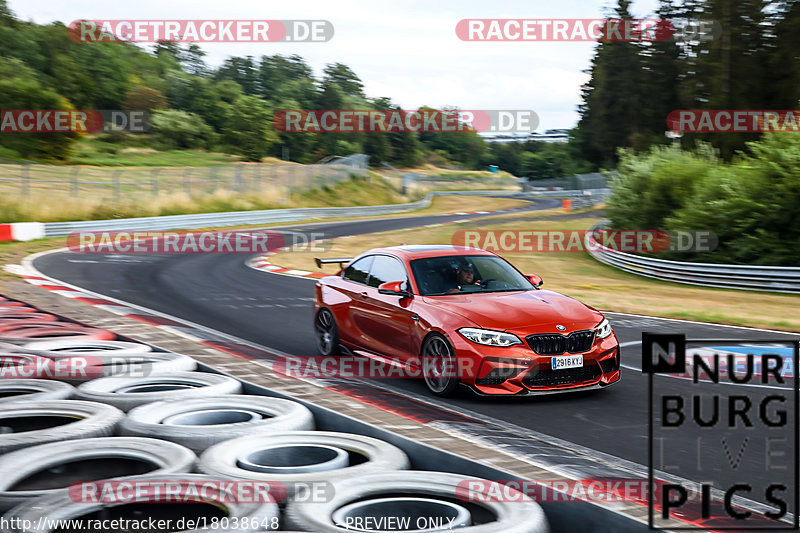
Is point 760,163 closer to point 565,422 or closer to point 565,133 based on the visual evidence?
Result: point 565,422

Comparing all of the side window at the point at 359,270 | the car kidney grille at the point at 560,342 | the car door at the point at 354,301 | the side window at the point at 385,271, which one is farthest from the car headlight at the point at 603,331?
the side window at the point at 359,270

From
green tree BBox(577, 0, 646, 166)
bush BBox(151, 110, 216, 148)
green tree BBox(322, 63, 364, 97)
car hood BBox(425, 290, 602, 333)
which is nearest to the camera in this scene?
car hood BBox(425, 290, 602, 333)

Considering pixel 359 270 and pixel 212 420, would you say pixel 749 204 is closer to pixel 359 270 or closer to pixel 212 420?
pixel 359 270

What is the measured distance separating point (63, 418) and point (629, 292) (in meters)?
17.2

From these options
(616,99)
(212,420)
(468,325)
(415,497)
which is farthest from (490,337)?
(616,99)

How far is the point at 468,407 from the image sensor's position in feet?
25.8

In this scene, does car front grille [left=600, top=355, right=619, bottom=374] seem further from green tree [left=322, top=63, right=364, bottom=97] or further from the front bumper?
green tree [left=322, top=63, right=364, bottom=97]

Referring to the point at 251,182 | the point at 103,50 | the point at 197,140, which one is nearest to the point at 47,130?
the point at 251,182

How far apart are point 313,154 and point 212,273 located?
270 ft

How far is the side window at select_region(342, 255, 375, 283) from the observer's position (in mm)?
9962

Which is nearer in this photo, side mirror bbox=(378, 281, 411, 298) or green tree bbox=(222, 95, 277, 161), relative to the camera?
side mirror bbox=(378, 281, 411, 298)

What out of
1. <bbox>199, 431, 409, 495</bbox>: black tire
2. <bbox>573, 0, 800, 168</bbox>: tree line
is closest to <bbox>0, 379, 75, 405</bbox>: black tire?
<bbox>199, 431, 409, 495</bbox>: black tire

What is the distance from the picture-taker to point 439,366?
826 centimetres

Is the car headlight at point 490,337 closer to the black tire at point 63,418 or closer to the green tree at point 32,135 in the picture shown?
the black tire at point 63,418
